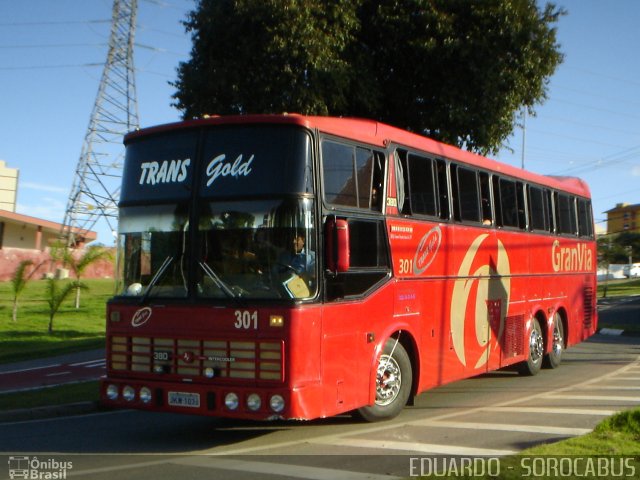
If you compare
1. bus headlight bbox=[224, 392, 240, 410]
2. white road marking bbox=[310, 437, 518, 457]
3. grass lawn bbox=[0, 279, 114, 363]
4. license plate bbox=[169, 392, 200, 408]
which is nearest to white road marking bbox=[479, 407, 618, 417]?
white road marking bbox=[310, 437, 518, 457]

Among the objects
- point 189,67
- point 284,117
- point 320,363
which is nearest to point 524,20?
point 189,67

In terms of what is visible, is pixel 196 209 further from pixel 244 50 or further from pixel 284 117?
pixel 244 50

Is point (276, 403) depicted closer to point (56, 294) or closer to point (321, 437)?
point (321, 437)

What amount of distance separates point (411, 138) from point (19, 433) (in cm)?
640

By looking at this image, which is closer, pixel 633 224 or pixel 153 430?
pixel 153 430

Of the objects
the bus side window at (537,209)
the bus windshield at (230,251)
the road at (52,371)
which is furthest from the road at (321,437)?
the road at (52,371)

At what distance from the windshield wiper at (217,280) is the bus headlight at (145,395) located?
1.43m

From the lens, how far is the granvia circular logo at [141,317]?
8.62m

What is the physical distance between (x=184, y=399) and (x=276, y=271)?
5.60ft

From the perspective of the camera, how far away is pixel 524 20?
1722 cm

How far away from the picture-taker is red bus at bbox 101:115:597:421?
803 centimetres

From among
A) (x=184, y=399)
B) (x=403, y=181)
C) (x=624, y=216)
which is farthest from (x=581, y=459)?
(x=624, y=216)

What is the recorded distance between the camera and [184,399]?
8.26 meters

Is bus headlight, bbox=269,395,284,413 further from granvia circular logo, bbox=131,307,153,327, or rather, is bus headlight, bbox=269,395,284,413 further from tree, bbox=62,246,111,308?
tree, bbox=62,246,111,308
